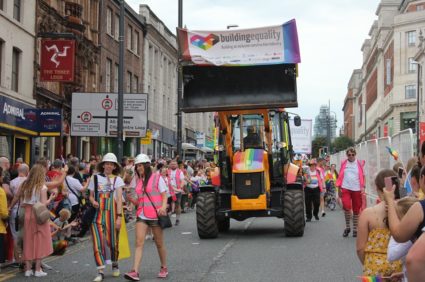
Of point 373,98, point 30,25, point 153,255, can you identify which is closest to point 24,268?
point 153,255

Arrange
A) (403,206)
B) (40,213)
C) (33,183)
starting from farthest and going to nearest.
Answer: (33,183)
(40,213)
(403,206)

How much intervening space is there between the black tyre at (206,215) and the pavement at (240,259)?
0.74 ft

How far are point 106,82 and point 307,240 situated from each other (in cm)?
2539

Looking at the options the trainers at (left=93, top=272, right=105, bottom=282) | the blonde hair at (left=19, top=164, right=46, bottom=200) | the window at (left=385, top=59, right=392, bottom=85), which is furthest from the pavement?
the window at (left=385, top=59, right=392, bottom=85)

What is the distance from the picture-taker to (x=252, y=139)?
15.2m

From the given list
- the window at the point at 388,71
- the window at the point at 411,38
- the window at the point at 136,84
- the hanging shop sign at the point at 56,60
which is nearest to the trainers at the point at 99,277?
the hanging shop sign at the point at 56,60

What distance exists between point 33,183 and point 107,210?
47.3 inches

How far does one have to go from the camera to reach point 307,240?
548 inches

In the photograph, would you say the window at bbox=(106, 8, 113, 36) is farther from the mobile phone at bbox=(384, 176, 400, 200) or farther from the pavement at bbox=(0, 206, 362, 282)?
the mobile phone at bbox=(384, 176, 400, 200)

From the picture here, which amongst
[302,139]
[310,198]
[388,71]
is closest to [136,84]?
[302,139]

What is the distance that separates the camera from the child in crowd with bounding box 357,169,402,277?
5.16 meters

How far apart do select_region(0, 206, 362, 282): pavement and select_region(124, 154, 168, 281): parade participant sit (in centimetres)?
47

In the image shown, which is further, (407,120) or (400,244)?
(407,120)

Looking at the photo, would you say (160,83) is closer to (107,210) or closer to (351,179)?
(351,179)
